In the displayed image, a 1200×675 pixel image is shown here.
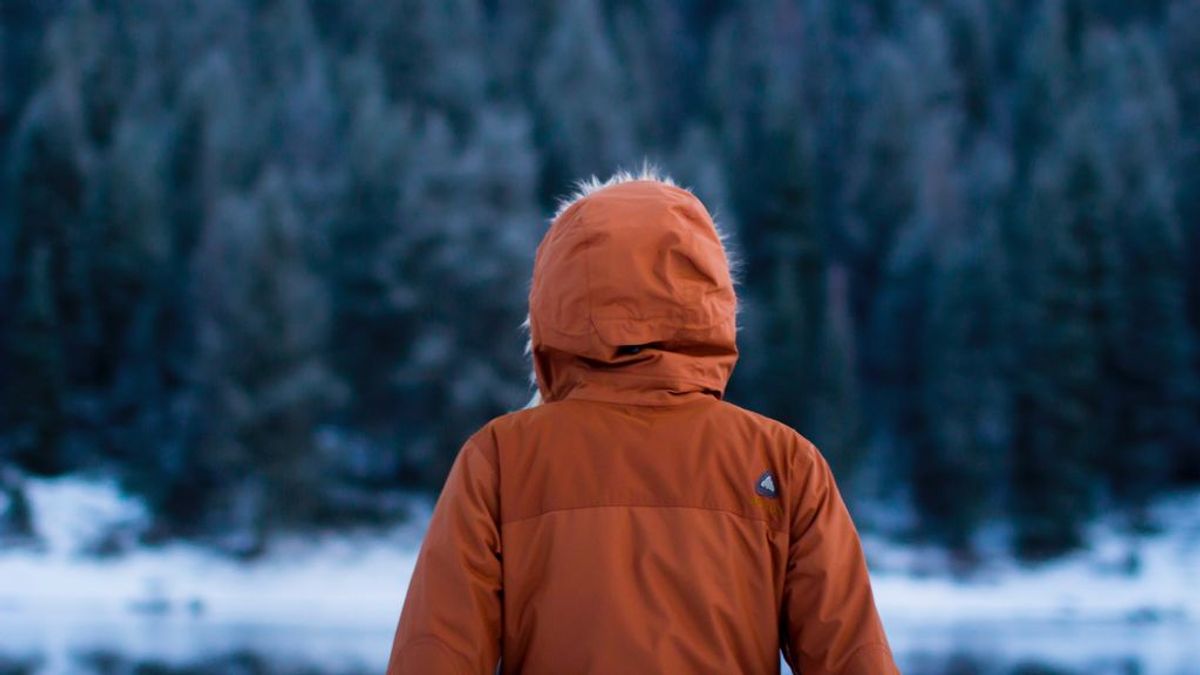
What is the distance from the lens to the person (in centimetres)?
212

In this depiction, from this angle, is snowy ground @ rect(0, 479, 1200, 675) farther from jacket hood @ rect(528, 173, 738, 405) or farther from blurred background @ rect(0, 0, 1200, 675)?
jacket hood @ rect(528, 173, 738, 405)

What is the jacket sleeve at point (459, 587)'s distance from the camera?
83.0 inches

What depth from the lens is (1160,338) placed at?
104 feet

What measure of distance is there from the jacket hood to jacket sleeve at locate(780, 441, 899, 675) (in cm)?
24

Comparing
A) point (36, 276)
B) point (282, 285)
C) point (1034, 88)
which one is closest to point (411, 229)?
point (282, 285)

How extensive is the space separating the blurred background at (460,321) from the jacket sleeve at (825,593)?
16.9 metres

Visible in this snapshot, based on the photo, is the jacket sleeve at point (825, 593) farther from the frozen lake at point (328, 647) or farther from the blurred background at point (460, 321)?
the blurred background at point (460, 321)

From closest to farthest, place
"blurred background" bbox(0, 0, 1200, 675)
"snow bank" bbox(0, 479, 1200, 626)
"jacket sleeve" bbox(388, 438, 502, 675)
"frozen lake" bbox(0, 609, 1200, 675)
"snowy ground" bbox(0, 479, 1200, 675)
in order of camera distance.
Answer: "jacket sleeve" bbox(388, 438, 502, 675)
"frozen lake" bbox(0, 609, 1200, 675)
"snowy ground" bbox(0, 479, 1200, 675)
"snow bank" bbox(0, 479, 1200, 626)
"blurred background" bbox(0, 0, 1200, 675)

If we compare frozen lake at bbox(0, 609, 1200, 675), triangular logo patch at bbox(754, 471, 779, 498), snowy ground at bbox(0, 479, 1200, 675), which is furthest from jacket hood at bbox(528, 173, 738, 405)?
snowy ground at bbox(0, 479, 1200, 675)

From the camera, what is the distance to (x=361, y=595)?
2606 cm

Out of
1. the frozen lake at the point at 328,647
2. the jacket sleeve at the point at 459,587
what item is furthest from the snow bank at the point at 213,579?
the jacket sleeve at the point at 459,587

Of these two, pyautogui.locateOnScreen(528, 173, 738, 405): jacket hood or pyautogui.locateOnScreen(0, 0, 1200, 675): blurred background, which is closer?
pyautogui.locateOnScreen(528, 173, 738, 405): jacket hood

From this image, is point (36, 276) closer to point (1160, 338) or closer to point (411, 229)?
point (411, 229)

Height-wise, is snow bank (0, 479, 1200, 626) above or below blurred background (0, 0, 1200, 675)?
below
